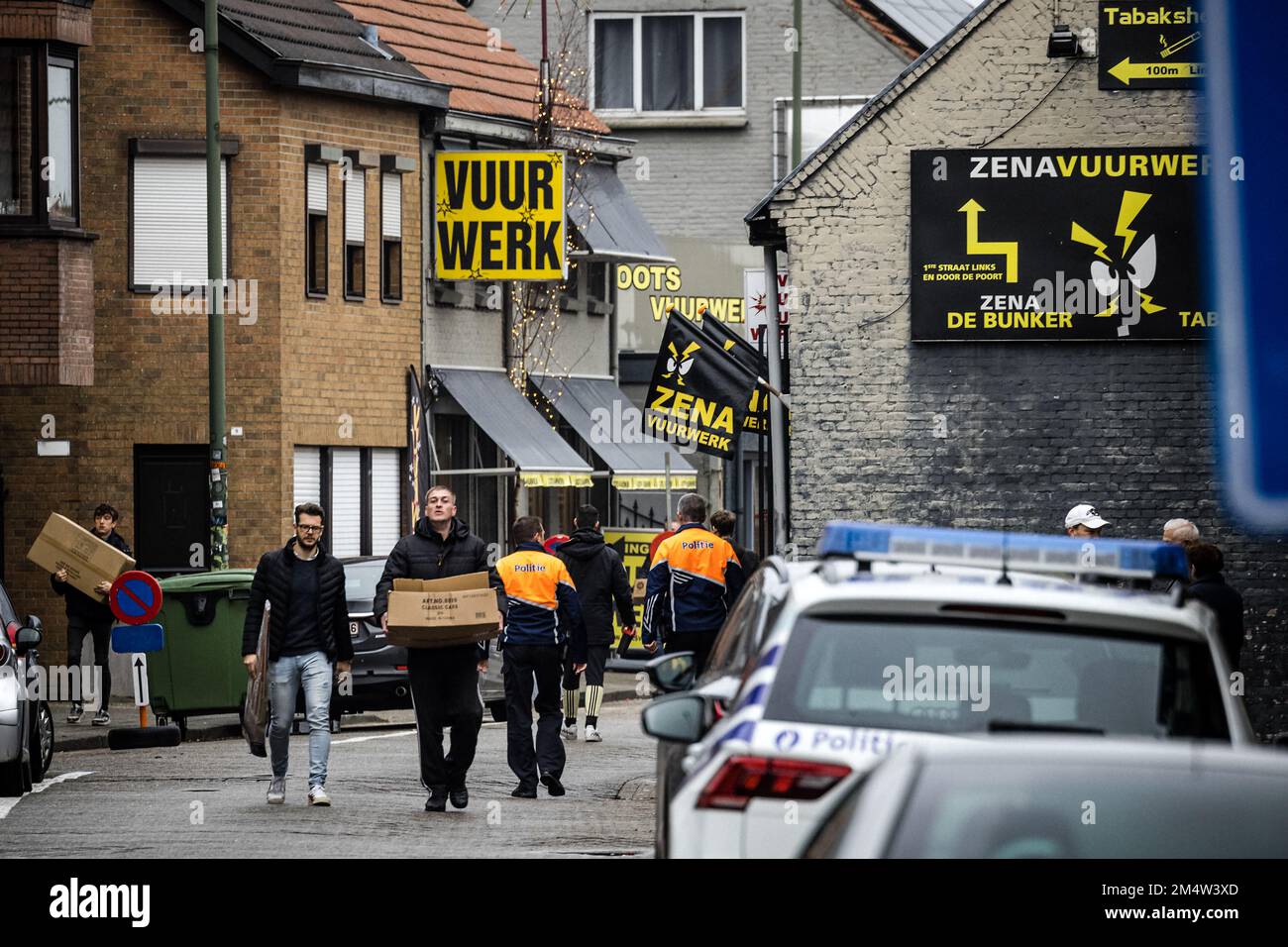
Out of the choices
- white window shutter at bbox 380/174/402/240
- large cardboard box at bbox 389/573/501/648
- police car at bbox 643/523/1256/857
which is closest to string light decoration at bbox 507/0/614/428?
white window shutter at bbox 380/174/402/240

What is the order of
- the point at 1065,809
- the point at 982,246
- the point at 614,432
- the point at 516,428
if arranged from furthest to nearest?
the point at 614,432 < the point at 516,428 < the point at 982,246 < the point at 1065,809

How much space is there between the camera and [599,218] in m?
36.6

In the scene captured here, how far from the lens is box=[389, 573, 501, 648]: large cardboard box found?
46.3 feet

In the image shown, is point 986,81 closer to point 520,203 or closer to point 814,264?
point 814,264

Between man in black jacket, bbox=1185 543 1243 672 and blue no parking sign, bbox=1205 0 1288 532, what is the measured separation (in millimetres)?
9394

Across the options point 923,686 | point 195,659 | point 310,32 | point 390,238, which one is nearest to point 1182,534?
point 923,686

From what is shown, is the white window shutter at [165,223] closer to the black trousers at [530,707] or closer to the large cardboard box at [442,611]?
the black trousers at [530,707]

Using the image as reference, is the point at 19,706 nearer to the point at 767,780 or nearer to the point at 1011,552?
the point at 1011,552

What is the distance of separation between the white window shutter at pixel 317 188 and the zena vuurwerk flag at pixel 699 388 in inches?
329

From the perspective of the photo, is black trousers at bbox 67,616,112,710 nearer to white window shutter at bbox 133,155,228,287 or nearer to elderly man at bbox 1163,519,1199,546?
white window shutter at bbox 133,155,228,287

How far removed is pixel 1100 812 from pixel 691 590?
1299 cm

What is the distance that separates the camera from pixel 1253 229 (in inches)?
121

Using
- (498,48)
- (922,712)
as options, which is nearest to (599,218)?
(498,48)
